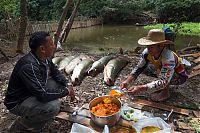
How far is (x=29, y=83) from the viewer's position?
123 inches

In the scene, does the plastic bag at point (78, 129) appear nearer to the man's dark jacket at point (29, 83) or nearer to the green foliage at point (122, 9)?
the man's dark jacket at point (29, 83)

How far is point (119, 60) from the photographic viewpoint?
6184mm

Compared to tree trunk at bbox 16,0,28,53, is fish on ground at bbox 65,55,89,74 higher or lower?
lower

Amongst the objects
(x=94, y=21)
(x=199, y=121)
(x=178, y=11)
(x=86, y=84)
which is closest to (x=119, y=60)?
(x=86, y=84)

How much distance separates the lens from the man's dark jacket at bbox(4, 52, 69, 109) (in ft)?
10.3

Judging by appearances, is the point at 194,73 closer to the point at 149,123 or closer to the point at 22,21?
the point at 149,123

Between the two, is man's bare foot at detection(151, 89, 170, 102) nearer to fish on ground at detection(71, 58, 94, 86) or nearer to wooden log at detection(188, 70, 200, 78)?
wooden log at detection(188, 70, 200, 78)

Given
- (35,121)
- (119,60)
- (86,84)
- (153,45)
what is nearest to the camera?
(35,121)

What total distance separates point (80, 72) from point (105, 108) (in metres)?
2.11

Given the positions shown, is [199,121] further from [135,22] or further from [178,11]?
[135,22]

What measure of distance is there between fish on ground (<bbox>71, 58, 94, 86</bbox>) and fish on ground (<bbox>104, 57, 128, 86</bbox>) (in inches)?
17.8

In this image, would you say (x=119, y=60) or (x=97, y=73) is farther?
(x=119, y=60)

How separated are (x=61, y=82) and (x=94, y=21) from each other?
20.1 meters

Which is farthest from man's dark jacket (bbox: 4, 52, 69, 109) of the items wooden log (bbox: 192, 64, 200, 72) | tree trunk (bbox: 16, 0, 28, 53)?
tree trunk (bbox: 16, 0, 28, 53)
